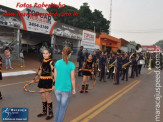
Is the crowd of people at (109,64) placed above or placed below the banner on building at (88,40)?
below

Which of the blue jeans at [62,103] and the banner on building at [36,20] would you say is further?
the banner on building at [36,20]

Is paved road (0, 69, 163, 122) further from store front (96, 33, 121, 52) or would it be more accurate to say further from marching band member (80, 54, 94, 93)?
store front (96, 33, 121, 52)

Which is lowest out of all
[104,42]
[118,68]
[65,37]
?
[118,68]

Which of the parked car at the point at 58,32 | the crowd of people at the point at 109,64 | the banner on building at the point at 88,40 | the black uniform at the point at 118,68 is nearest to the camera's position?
the crowd of people at the point at 109,64

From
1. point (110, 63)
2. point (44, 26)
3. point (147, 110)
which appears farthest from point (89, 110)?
point (44, 26)

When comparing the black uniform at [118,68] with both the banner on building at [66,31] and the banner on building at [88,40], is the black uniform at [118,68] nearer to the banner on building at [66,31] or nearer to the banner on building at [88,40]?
the banner on building at [66,31]

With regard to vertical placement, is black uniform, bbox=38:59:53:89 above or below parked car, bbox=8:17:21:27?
below

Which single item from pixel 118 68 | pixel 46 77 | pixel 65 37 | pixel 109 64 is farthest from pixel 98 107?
pixel 65 37

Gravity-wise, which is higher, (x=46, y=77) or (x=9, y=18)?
(x=9, y=18)

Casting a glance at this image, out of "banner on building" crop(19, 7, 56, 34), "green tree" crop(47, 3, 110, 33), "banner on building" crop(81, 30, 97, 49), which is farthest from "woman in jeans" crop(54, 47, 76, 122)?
"green tree" crop(47, 3, 110, 33)

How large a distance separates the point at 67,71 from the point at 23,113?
79.5 inches

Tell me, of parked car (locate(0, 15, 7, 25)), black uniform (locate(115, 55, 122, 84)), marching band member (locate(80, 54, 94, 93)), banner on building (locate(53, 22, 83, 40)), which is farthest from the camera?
banner on building (locate(53, 22, 83, 40))

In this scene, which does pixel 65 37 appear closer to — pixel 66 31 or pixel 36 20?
pixel 66 31

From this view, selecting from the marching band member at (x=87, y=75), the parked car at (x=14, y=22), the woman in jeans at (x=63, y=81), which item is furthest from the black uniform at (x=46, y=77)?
the parked car at (x=14, y=22)
